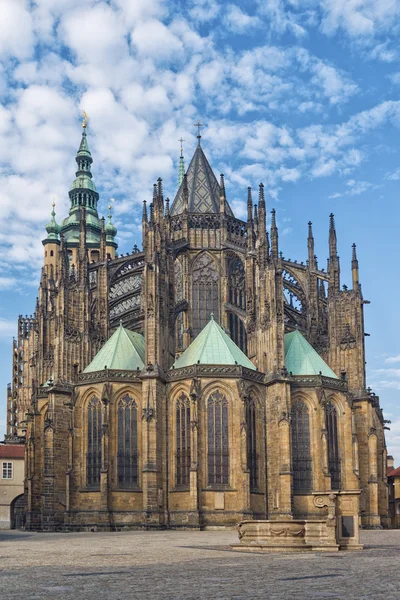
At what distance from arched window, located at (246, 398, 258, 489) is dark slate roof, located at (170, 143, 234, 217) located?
20.1m

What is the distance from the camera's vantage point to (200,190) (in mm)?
69250

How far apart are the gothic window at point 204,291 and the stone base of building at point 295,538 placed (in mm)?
37437

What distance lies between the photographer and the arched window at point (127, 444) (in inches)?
2046

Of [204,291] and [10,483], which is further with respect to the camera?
[10,483]

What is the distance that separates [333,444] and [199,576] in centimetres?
4089

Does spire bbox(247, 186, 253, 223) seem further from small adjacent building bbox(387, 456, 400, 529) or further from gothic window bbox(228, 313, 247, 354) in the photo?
small adjacent building bbox(387, 456, 400, 529)

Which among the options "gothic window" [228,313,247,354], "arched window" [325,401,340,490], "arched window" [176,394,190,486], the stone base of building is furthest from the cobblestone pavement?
"gothic window" [228,313,247,354]

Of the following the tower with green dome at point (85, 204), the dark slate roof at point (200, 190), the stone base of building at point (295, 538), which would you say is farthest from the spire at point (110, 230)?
the stone base of building at point (295, 538)

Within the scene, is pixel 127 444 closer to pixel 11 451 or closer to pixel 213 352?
pixel 213 352

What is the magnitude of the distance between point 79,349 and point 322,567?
4060 cm

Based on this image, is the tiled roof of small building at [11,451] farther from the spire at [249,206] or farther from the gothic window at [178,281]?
the spire at [249,206]

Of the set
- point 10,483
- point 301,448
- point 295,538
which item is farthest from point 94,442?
point 295,538

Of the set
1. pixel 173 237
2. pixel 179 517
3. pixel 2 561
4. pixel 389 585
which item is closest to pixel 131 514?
pixel 179 517

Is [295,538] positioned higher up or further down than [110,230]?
further down
